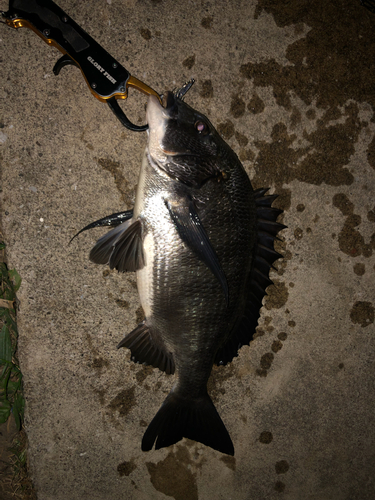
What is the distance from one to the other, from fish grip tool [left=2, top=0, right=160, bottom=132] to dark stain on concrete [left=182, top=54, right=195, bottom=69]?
0.49m

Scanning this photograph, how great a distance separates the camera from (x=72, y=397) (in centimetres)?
204

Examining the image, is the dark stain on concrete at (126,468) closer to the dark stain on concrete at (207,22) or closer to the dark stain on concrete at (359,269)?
the dark stain on concrete at (359,269)

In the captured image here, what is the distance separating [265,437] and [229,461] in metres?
0.33

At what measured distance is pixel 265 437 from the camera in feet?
7.47

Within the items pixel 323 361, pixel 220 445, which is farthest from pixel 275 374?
pixel 220 445

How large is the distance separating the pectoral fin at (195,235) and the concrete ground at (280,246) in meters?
0.62

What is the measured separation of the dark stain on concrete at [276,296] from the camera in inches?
85.8

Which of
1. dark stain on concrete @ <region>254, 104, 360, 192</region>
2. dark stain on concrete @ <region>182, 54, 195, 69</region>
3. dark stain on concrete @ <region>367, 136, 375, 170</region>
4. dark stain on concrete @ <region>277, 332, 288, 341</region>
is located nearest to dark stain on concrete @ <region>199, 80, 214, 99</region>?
dark stain on concrete @ <region>182, 54, 195, 69</region>

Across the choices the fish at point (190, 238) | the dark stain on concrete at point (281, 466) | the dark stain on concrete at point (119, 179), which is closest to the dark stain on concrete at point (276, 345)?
the fish at point (190, 238)

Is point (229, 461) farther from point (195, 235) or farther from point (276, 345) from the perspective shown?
point (195, 235)

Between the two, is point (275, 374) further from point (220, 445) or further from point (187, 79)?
point (187, 79)

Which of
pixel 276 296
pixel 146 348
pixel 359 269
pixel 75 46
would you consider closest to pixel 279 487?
pixel 276 296

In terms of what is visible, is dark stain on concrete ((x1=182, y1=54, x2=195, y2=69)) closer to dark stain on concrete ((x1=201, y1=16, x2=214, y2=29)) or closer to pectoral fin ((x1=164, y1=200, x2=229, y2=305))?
dark stain on concrete ((x1=201, y1=16, x2=214, y2=29))

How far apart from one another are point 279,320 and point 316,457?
3.95 ft
